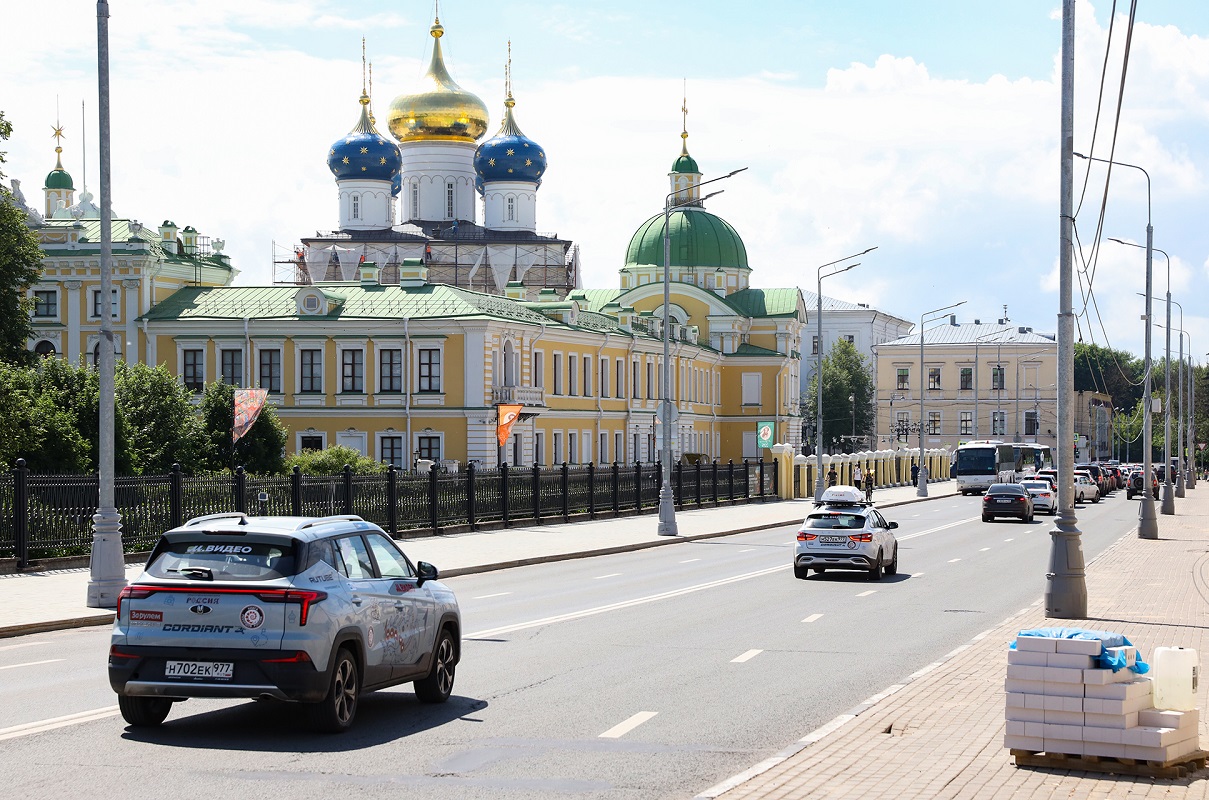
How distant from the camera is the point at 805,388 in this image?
13950 centimetres

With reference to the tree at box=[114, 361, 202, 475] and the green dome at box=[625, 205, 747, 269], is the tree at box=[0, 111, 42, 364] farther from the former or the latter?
the green dome at box=[625, 205, 747, 269]

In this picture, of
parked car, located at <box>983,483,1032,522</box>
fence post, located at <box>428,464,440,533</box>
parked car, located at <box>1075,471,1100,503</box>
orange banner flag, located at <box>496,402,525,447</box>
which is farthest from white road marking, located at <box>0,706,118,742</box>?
parked car, located at <box>1075,471,1100,503</box>

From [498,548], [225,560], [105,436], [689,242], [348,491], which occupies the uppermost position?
[689,242]

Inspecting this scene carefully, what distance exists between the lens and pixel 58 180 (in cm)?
9638

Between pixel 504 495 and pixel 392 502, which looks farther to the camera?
pixel 504 495

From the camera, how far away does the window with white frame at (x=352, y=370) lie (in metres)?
62.8

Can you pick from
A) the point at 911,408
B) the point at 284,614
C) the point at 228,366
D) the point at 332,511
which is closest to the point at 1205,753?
the point at 284,614

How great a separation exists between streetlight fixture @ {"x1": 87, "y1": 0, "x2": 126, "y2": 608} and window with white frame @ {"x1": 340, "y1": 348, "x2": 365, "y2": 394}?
42328mm

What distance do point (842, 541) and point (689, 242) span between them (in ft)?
251

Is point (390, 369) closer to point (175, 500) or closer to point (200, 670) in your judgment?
point (175, 500)

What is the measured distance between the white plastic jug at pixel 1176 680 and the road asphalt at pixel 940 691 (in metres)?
0.44

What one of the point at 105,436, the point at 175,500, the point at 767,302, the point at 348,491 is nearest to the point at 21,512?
the point at 175,500

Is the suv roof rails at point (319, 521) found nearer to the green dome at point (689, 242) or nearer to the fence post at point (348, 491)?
the fence post at point (348, 491)

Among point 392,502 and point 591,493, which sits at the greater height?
point 392,502
